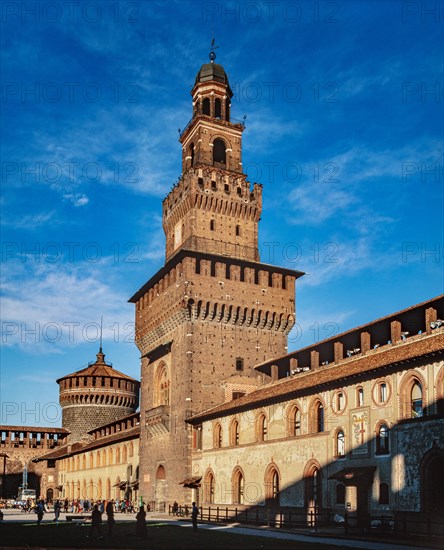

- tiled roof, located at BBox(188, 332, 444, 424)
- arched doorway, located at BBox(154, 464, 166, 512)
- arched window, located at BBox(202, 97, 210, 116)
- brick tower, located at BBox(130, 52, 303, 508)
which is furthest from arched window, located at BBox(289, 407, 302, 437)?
arched window, located at BBox(202, 97, 210, 116)

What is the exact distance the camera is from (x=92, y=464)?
7056 cm

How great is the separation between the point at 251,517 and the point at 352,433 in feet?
31.8

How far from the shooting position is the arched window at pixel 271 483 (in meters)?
35.5

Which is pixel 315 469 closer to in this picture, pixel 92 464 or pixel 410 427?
pixel 410 427

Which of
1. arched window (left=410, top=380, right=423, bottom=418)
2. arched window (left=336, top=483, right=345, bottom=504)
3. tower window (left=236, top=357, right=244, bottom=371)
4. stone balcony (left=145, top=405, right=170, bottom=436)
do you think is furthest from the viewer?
stone balcony (left=145, top=405, right=170, bottom=436)

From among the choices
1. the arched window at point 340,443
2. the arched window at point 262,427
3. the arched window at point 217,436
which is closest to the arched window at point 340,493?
the arched window at point 340,443

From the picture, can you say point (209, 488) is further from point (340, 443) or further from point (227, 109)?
point (227, 109)

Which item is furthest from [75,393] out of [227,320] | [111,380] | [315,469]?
[315,469]

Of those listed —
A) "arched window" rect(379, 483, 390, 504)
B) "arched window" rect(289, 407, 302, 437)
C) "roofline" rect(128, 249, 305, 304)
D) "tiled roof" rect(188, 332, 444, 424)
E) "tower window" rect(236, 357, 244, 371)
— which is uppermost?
"roofline" rect(128, 249, 305, 304)

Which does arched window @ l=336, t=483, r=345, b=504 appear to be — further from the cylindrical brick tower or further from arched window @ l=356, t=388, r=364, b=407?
the cylindrical brick tower

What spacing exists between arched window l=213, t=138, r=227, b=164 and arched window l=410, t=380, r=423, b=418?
98.0ft

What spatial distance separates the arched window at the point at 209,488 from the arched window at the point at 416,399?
18.5 m

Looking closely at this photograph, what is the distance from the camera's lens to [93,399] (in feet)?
258

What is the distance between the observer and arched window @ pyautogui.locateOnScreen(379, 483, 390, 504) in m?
27.3
